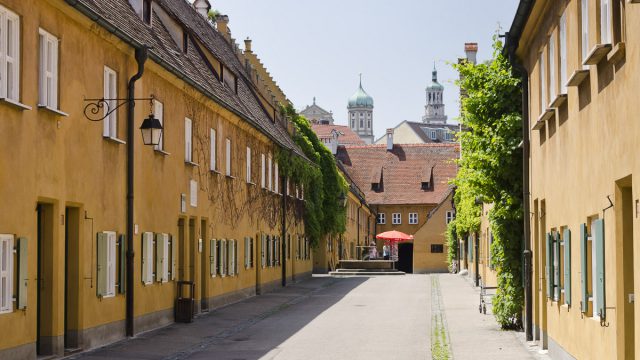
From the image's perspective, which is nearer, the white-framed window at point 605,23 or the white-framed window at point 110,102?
the white-framed window at point 605,23

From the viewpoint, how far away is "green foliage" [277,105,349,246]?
49.2m

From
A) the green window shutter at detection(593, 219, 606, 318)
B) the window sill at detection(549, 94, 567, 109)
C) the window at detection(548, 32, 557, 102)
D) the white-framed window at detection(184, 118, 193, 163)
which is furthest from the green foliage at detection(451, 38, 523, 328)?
the green window shutter at detection(593, 219, 606, 318)

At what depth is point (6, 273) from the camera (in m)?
15.9

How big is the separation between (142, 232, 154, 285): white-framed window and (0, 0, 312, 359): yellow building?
0.04 meters

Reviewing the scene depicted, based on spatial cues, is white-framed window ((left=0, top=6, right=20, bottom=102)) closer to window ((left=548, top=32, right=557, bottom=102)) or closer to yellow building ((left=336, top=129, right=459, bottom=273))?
window ((left=548, top=32, right=557, bottom=102))

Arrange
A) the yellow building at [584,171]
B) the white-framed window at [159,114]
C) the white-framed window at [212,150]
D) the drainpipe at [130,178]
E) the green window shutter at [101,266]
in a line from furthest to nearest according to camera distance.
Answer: the white-framed window at [212,150]
the white-framed window at [159,114]
the drainpipe at [130,178]
the green window shutter at [101,266]
the yellow building at [584,171]

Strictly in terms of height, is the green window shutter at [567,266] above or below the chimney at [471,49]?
below

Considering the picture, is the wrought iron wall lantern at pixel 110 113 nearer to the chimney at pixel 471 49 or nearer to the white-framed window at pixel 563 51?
the white-framed window at pixel 563 51

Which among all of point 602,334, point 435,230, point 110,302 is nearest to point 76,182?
point 110,302

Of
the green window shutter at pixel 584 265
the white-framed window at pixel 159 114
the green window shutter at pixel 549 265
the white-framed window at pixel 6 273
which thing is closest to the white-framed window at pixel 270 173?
the white-framed window at pixel 159 114

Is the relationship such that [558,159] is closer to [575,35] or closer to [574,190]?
[574,190]

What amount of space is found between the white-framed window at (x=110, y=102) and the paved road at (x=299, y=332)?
157 inches

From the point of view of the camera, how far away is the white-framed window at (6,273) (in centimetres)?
1579

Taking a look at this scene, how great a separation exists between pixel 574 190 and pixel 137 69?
10.8 m
